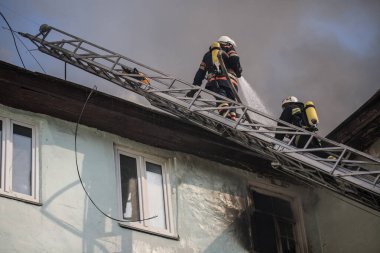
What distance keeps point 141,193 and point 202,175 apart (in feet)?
5.05

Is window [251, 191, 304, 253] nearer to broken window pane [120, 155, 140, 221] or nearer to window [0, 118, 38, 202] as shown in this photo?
broken window pane [120, 155, 140, 221]

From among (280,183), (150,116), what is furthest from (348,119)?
(150,116)

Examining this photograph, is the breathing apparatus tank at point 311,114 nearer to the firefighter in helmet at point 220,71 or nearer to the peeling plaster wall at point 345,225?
the firefighter in helmet at point 220,71

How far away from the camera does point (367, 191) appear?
12531 millimetres

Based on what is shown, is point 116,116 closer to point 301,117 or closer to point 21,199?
point 21,199

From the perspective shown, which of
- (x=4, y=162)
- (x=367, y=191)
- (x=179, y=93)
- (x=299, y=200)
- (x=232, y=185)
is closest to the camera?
(x=4, y=162)

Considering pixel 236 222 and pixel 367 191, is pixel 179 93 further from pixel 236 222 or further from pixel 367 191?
pixel 367 191

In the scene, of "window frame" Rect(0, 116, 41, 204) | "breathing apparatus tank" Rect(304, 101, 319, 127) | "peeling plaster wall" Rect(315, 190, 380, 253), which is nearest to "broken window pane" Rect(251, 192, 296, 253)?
"peeling plaster wall" Rect(315, 190, 380, 253)

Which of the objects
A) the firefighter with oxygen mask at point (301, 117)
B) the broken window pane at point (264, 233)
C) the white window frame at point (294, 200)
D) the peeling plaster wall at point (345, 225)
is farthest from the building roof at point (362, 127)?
the broken window pane at point (264, 233)

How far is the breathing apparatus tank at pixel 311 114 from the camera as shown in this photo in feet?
44.4

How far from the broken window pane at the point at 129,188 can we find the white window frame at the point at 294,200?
272cm

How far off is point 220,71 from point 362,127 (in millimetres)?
2830

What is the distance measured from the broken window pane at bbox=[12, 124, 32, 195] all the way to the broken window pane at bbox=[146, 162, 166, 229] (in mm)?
2166

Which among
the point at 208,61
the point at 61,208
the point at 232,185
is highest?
the point at 208,61
